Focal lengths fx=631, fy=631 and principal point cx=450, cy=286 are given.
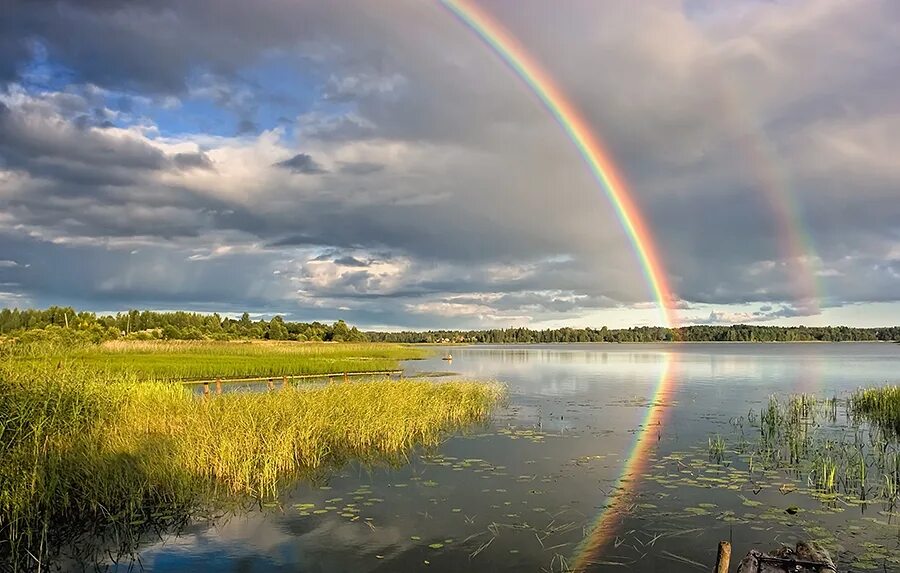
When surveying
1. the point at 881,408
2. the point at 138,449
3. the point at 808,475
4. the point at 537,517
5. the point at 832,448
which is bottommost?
the point at 537,517

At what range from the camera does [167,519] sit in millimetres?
12750

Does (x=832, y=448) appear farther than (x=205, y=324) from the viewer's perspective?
No

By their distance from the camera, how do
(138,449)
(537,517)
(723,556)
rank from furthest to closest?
(138,449), (537,517), (723,556)

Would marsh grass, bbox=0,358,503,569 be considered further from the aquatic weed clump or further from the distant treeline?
the distant treeline

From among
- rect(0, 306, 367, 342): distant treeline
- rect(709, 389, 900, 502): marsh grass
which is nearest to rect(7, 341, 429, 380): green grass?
rect(709, 389, 900, 502): marsh grass

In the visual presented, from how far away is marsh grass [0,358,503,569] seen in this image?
11.5 meters

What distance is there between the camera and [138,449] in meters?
14.1

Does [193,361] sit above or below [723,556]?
below

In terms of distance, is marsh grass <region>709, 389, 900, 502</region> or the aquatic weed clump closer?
marsh grass <region>709, 389, 900, 502</region>

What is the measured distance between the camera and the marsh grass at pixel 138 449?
11484 mm

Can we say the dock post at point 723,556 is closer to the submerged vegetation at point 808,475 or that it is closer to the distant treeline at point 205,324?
the submerged vegetation at point 808,475

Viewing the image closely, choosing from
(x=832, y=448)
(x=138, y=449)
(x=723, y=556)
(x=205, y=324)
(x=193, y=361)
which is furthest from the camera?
(x=205, y=324)

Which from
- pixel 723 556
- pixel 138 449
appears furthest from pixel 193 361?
pixel 723 556

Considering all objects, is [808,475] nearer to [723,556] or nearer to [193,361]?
[723,556]
